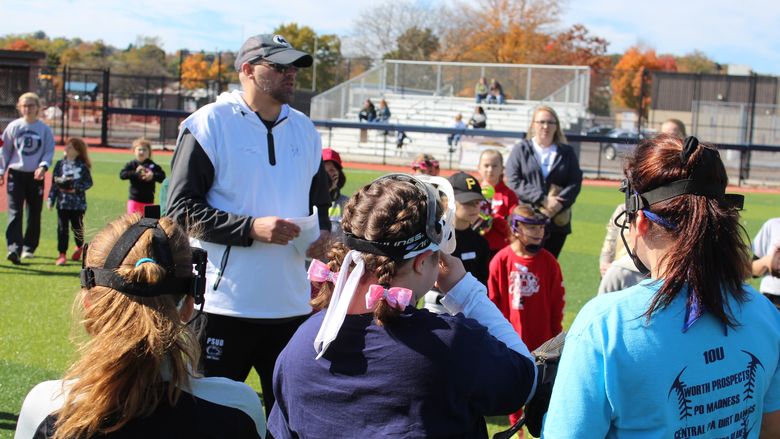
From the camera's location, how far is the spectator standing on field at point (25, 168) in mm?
10578

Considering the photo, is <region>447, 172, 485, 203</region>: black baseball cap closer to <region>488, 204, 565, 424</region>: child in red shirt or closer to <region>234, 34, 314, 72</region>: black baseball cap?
<region>488, 204, 565, 424</region>: child in red shirt

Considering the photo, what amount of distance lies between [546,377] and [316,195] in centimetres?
227

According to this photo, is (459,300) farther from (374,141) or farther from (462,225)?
(374,141)

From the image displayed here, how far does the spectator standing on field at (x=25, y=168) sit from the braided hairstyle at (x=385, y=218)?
9186 mm

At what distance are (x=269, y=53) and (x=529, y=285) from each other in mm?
2613

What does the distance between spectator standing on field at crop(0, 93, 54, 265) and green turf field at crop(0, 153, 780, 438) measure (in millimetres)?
385

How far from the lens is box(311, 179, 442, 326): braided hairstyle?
2.30m

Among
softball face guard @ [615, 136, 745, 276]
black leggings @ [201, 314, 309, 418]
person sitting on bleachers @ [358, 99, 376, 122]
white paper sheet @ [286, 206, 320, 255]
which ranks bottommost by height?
black leggings @ [201, 314, 309, 418]

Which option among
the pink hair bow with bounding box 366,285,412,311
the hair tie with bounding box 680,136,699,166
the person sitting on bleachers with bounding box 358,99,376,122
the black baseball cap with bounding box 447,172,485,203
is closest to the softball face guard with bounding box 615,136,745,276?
→ the hair tie with bounding box 680,136,699,166

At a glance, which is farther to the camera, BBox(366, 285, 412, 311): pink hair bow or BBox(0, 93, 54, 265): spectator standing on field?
BBox(0, 93, 54, 265): spectator standing on field

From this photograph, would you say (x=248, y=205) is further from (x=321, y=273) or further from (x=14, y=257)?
(x=14, y=257)

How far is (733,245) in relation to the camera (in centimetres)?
220

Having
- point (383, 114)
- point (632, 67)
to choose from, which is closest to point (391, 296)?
point (383, 114)

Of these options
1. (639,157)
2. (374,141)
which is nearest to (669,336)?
(639,157)
